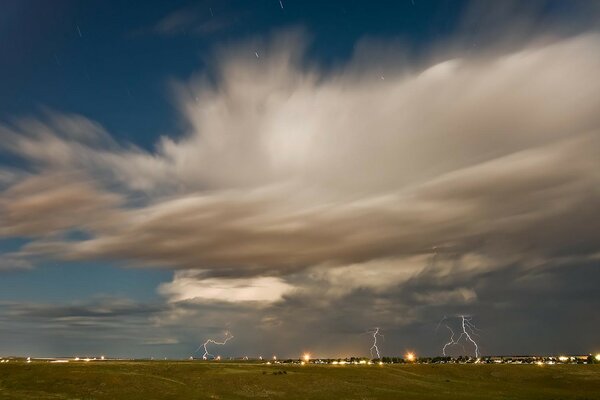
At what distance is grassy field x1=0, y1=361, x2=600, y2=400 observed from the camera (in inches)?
4370

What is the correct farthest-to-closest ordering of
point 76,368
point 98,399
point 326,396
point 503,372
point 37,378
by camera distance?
1. point 503,372
2. point 76,368
3. point 37,378
4. point 326,396
5. point 98,399

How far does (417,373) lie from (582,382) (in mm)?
42179

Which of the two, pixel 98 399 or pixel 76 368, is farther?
pixel 76 368

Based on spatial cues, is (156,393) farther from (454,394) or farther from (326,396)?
(454,394)

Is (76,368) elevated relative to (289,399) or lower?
elevated

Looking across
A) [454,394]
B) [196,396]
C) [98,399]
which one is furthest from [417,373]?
[98,399]

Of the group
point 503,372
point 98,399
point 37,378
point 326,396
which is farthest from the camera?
point 503,372

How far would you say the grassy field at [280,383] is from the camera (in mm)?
111000

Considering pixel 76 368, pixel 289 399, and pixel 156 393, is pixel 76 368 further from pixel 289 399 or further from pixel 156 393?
pixel 289 399

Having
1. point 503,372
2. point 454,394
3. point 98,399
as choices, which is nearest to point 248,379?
point 98,399

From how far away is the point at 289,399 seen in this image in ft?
354

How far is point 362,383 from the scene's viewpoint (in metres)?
129

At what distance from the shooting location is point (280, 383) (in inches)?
4902

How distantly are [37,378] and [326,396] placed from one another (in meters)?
65.7
